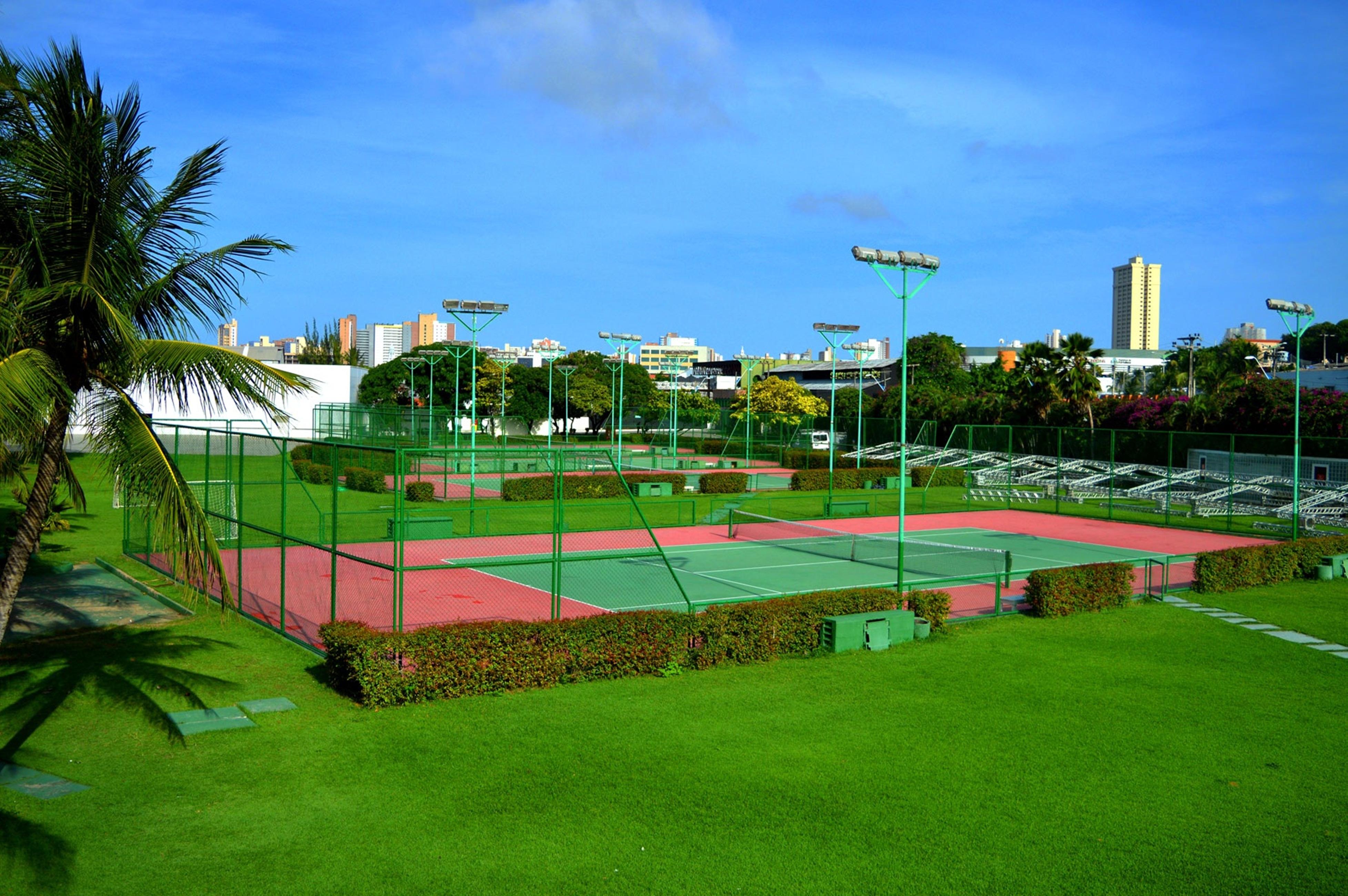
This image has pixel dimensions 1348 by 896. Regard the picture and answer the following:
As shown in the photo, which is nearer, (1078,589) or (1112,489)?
(1078,589)

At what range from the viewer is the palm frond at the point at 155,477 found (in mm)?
8750

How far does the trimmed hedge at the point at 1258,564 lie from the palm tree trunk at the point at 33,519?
2151 centimetres

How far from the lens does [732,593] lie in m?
20.4

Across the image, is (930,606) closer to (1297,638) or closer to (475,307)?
(1297,638)

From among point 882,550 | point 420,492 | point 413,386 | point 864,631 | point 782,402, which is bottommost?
point 864,631

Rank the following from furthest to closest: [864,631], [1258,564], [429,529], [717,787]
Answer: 1. [429,529]
2. [1258,564]
3. [864,631]
4. [717,787]

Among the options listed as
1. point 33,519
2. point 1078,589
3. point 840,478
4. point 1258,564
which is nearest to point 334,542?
point 33,519

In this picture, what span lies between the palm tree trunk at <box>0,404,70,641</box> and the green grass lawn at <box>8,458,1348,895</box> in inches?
72.4

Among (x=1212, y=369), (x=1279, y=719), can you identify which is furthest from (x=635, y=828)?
(x=1212, y=369)

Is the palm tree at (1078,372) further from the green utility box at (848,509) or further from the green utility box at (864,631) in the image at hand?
the green utility box at (864,631)

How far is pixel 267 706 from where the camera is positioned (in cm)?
1184

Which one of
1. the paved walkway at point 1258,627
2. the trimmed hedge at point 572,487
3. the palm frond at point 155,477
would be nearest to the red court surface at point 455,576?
the paved walkway at point 1258,627

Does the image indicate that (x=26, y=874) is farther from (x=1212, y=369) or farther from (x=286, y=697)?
(x=1212, y=369)

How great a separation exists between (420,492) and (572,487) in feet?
18.6
